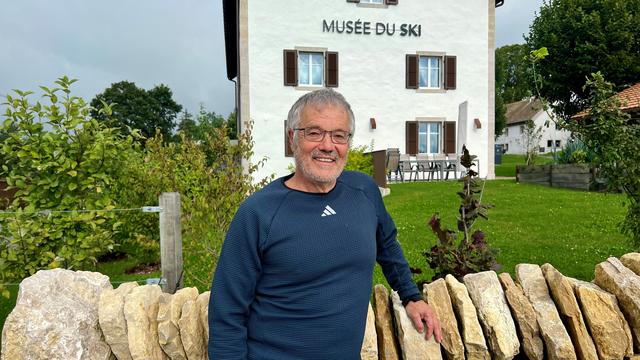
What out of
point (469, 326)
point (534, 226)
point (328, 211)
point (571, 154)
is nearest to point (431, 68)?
point (571, 154)

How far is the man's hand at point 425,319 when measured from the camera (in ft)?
7.40

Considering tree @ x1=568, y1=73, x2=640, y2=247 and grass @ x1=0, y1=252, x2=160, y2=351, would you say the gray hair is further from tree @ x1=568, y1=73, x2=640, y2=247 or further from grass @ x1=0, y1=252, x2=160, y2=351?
grass @ x1=0, y1=252, x2=160, y2=351

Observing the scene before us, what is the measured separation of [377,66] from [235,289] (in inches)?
693

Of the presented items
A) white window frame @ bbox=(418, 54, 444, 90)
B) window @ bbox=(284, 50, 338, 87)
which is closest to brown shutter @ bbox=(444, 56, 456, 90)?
white window frame @ bbox=(418, 54, 444, 90)

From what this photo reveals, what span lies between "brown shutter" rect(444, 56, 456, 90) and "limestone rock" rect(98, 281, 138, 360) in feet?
59.5

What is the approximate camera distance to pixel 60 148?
3486mm

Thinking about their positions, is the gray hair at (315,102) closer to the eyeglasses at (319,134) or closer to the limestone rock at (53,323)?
the eyeglasses at (319,134)

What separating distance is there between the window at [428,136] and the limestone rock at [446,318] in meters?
16.8

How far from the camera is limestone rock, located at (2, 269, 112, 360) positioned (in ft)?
7.14

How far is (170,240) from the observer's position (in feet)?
10.3

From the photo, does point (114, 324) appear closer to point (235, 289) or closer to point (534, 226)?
point (235, 289)

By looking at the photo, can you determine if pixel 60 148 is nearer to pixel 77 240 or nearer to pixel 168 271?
pixel 77 240

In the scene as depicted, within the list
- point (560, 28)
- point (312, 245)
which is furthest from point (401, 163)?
point (312, 245)

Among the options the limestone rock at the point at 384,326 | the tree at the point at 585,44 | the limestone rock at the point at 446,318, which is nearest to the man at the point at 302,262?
the limestone rock at the point at 384,326
